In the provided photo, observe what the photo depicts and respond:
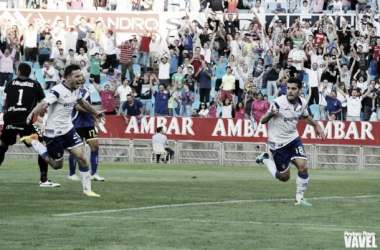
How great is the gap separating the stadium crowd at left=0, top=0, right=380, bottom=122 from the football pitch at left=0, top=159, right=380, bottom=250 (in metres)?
14.4

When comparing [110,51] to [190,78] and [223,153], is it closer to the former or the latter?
[190,78]

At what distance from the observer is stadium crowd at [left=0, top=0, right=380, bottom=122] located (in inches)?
1468

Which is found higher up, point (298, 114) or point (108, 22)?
point (108, 22)

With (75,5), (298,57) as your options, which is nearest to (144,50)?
(75,5)

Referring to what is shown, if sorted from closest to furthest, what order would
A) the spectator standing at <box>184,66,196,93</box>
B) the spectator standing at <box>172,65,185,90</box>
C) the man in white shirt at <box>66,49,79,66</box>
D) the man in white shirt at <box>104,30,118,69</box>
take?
the spectator standing at <box>172,65,185,90</box>
the spectator standing at <box>184,66,196,93</box>
the man in white shirt at <box>66,49,79,66</box>
the man in white shirt at <box>104,30,118,69</box>

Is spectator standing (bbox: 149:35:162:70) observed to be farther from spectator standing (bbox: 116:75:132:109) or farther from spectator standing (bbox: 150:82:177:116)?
spectator standing (bbox: 150:82:177:116)

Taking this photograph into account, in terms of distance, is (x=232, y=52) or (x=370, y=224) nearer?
(x=370, y=224)

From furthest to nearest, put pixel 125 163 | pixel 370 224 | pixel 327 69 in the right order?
pixel 327 69
pixel 125 163
pixel 370 224

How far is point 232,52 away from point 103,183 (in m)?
18.6

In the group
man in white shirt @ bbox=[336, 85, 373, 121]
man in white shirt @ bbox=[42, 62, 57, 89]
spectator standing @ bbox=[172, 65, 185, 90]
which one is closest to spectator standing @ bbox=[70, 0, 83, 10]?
man in white shirt @ bbox=[42, 62, 57, 89]

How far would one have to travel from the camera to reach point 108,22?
44.1 metres

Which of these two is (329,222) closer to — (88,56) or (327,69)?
(327,69)

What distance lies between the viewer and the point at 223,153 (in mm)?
35438

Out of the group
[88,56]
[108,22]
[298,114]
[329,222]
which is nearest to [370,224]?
[329,222]
